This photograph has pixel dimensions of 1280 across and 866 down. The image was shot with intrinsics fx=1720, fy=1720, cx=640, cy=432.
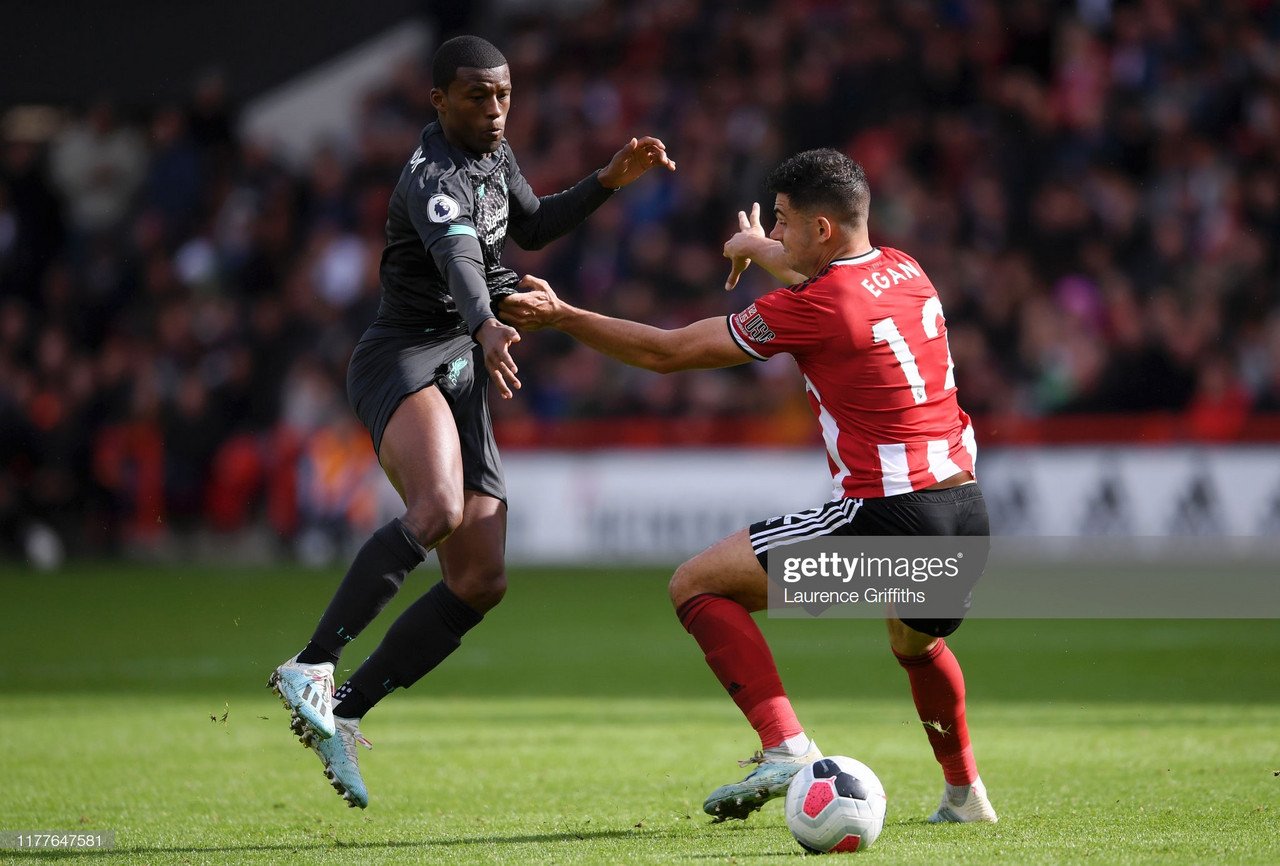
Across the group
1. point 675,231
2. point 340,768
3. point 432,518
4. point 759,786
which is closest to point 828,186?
point 432,518

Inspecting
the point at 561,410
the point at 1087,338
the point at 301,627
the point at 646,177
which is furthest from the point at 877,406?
the point at 646,177

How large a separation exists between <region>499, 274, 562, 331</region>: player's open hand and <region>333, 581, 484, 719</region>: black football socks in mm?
1110

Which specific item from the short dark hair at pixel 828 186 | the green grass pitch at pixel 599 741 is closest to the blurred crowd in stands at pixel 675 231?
the green grass pitch at pixel 599 741

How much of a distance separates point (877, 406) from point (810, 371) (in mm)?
248

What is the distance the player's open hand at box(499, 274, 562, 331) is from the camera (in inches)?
212

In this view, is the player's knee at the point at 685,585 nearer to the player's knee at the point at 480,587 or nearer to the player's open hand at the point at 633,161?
the player's knee at the point at 480,587

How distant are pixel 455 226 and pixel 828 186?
1230mm

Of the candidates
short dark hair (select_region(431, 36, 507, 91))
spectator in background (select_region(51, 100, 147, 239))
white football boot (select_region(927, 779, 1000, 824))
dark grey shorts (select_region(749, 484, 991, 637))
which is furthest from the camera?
spectator in background (select_region(51, 100, 147, 239))

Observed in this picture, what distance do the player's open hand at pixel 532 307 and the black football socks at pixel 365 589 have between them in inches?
30.9

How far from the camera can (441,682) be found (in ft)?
32.4

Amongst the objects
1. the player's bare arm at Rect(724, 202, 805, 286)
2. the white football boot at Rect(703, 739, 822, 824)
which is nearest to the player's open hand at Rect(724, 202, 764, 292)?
the player's bare arm at Rect(724, 202, 805, 286)

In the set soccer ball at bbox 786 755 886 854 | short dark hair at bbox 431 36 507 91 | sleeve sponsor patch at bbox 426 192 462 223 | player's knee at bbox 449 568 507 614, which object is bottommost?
soccer ball at bbox 786 755 886 854

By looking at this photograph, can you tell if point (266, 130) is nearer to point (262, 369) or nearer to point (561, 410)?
point (262, 369)

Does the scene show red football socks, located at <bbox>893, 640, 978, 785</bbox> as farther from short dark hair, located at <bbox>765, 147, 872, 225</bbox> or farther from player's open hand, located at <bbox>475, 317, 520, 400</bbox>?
player's open hand, located at <bbox>475, 317, 520, 400</bbox>
